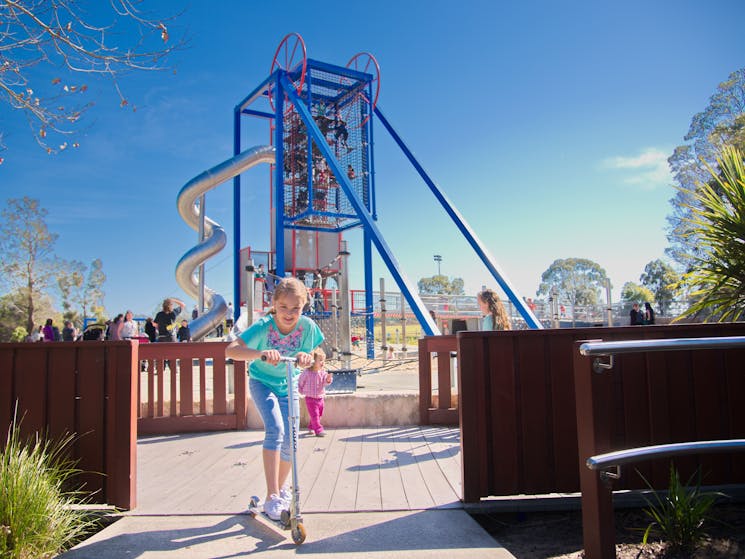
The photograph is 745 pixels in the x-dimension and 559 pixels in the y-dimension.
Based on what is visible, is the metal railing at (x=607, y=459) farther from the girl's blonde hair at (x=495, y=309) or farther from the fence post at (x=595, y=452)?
the girl's blonde hair at (x=495, y=309)

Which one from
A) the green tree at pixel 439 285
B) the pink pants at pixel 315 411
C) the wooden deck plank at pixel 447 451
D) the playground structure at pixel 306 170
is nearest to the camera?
the wooden deck plank at pixel 447 451

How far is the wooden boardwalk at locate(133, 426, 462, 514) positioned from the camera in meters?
3.54

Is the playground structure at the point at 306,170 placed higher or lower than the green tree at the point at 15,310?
higher

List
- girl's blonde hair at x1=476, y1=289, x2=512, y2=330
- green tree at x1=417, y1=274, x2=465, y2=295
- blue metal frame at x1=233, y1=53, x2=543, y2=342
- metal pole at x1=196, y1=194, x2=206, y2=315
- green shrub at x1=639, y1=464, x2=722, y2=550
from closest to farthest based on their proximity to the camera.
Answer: green shrub at x1=639, y1=464, x2=722, y2=550, girl's blonde hair at x1=476, y1=289, x2=512, y2=330, blue metal frame at x1=233, y1=53, x2=543, y2=342, metal pole at x1=196, y1=194, x2=206, y2=315, green tree at x1=417, y1=274, x2=465, y2=295

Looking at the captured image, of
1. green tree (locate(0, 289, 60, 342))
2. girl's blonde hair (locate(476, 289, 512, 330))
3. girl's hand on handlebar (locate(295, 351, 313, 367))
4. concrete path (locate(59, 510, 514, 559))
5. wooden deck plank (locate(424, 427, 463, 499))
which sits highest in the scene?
green tree (locate(0, 289, 60, 342))

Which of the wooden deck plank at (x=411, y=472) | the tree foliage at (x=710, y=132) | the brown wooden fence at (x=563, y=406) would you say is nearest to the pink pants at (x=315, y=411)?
the wooden deck plank at (x=411, y=472)

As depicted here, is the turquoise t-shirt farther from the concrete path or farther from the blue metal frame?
the blue metal frame

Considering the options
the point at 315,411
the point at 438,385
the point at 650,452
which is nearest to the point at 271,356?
the point at 650,452

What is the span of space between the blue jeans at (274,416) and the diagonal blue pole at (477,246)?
21.9ft

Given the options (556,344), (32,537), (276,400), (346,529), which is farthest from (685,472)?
(32,537)

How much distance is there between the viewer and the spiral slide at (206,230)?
707 inches

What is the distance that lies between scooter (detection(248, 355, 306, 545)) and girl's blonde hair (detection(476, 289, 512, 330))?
2.79 m

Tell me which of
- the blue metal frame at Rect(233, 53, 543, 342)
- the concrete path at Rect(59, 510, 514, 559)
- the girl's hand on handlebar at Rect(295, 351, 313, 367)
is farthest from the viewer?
the blue metal frame at Rect(233, 53, 543, 342)

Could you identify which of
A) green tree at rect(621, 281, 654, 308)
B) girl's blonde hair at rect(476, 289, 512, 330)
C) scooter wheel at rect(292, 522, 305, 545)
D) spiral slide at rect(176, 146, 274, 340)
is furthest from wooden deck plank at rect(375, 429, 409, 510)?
green tree at rect(621, 281, 654, 308)
